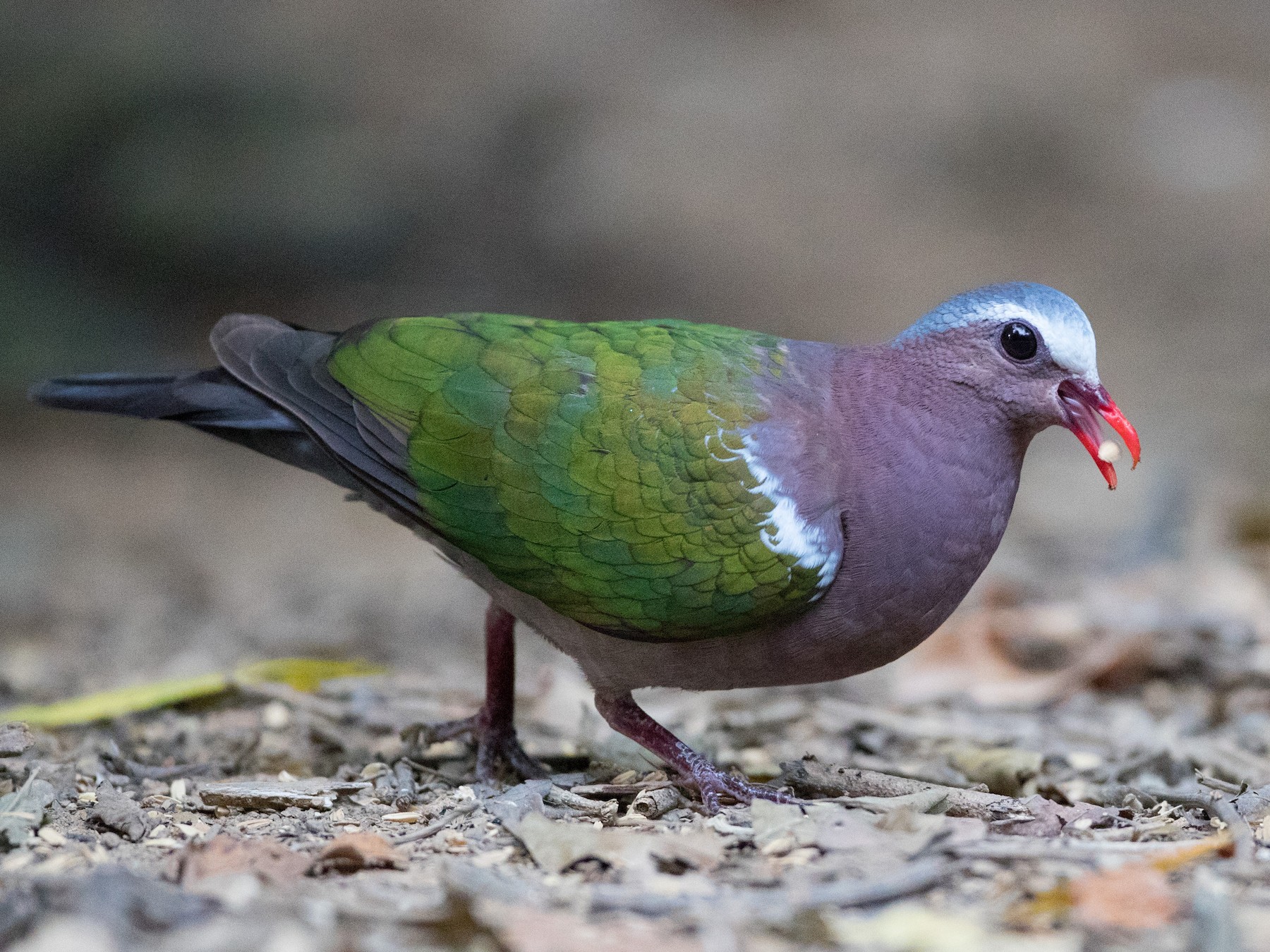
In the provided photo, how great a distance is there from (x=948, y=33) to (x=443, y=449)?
1488 cm

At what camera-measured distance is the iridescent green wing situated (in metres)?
3.38

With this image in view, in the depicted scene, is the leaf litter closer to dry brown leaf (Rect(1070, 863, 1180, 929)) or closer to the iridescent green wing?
dry brown leaf (Rect(1070, 863, 1180, 929))

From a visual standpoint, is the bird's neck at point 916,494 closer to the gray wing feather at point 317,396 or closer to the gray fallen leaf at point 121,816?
the gray wing feather at point 317,396

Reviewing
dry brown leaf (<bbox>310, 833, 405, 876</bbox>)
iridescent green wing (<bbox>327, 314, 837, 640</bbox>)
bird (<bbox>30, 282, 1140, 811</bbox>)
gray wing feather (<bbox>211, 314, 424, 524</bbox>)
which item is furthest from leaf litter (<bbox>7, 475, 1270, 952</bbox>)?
gray wing feather (<bbox>211, 314, 424, 524</bbox>)

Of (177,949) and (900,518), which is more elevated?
(900,518)

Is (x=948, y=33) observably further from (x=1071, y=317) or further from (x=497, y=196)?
(x=1071, y=317)

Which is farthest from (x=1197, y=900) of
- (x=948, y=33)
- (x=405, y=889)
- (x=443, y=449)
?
(x=948, y=33)

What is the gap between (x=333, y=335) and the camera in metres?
4.05

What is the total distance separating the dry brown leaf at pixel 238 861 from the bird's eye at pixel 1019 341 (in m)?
2.09

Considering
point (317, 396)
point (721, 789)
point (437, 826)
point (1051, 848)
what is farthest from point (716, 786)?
point (317, 396)

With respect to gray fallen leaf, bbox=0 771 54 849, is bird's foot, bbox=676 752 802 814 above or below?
above

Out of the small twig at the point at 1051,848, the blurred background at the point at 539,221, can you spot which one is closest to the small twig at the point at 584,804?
the small twig at the point at 1051,848

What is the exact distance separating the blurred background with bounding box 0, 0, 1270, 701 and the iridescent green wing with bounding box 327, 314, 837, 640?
8.05 feet

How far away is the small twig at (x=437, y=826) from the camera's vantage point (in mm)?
3166
